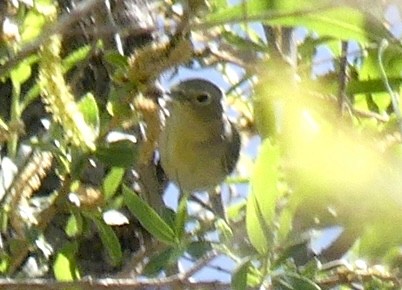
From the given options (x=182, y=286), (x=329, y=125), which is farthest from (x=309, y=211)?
(x=182, y=286)

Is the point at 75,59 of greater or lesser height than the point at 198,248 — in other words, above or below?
above

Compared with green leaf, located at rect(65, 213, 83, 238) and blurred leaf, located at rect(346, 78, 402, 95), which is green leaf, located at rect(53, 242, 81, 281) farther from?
blurred leaf, located at rect(346, 78, 402, 95)

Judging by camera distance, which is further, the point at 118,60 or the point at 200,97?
the point at 200,97

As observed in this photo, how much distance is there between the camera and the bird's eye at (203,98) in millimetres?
820

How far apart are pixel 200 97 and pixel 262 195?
308mm

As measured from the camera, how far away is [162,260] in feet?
2.04

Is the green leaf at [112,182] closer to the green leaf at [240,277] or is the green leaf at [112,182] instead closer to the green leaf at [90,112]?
the green leaf at [90,112]

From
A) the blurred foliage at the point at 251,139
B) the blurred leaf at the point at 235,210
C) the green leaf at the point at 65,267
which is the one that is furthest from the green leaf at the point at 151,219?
the blurred leaf at the point at 235,210

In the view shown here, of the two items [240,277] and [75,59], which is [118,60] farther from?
[240,277]

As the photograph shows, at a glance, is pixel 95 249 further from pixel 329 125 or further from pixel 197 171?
pixel 329 125


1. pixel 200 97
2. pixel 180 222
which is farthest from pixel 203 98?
pixel 180 222

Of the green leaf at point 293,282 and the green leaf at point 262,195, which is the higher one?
the green leaf at point 262,195

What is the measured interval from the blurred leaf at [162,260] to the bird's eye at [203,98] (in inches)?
8.4

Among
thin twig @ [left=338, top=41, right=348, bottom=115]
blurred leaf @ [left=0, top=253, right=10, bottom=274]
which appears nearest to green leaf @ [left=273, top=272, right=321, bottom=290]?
thin twig @ [left=338, top=41, right=348, bottom=115]
